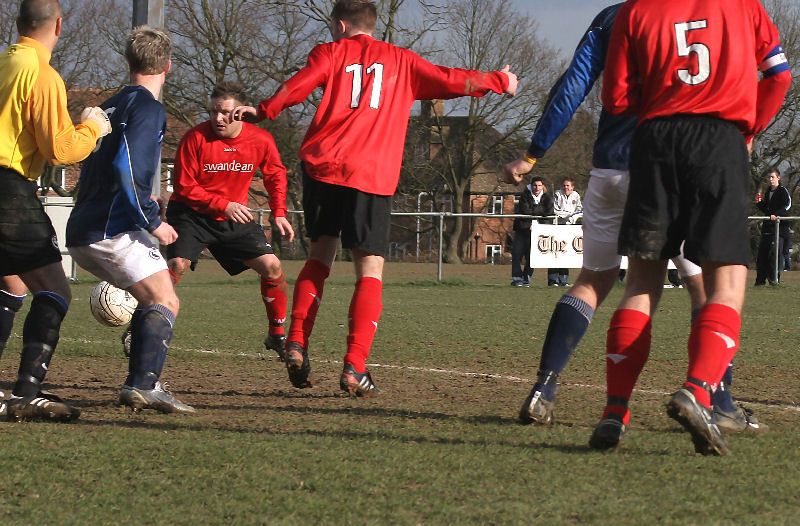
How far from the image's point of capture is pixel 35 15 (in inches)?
198

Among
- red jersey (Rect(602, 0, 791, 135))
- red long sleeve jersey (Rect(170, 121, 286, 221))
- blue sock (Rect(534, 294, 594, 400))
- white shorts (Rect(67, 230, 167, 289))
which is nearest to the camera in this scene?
red jersey (Rect(602, 0, 791, 135))

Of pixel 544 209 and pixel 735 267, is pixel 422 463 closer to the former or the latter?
pixel 735 267

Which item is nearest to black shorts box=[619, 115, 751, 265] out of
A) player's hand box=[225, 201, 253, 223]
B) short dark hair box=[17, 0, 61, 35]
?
short dark hair box=[17, 0, 61, 35]

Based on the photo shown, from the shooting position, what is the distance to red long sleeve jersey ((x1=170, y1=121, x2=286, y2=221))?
7.50 meters

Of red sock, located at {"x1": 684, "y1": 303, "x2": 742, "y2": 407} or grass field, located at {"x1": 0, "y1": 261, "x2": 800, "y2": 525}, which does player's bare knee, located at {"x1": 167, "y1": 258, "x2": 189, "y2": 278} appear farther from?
red sock, located at {"x1": 684, "y1": 303, "x2": 742, "y2": 407}

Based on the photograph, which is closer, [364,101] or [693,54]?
[693,54]

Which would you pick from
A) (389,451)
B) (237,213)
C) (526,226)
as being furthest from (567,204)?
(389,451)

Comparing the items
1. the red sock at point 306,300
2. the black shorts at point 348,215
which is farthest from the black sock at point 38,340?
the black shorts at point 348,215

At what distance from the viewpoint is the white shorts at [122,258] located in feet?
16.9

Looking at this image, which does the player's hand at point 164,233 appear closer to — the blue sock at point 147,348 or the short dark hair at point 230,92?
the blue sock at point 147,348

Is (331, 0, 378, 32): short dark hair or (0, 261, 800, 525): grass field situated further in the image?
(331, 0, 378, 32): short dark hair

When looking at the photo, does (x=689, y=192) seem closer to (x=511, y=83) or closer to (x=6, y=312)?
(x=511, y=83)

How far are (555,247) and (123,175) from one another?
14906 millimetres

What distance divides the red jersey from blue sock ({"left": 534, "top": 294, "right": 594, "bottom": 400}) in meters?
1.01
